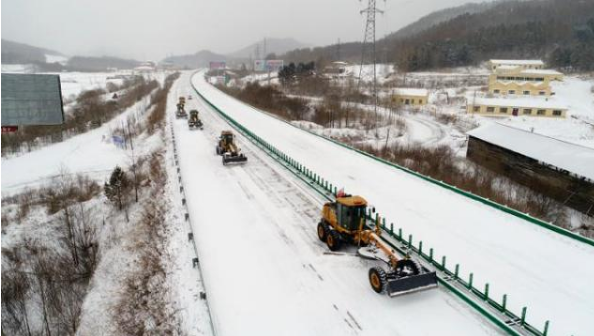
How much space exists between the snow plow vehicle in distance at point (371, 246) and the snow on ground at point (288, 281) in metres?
0.58

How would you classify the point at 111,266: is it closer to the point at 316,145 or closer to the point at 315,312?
the point at 315,312

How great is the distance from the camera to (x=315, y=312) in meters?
11.3

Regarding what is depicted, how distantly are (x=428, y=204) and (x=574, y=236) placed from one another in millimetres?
5903

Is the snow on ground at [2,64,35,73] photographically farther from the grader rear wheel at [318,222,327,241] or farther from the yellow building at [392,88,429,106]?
the grader rear wheel at [318,222,327,241]

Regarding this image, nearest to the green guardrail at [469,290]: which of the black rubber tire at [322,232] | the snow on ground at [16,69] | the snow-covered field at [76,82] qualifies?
the black rubber tire at [322,232]

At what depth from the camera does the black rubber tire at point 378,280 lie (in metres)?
11.5

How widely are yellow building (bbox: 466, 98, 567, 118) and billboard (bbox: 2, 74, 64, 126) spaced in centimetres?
6461

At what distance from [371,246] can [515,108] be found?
61.6m

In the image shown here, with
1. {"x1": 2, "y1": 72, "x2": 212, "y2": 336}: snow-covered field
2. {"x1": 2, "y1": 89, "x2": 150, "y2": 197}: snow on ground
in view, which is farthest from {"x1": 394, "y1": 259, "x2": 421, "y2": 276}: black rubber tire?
{"x1": 2, "y1": 89, "x2": 150, "y2": 197}: snow on ground

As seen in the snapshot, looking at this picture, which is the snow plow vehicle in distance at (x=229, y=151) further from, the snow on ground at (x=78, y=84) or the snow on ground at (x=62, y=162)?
the snow on ground at (x=78, y=84)

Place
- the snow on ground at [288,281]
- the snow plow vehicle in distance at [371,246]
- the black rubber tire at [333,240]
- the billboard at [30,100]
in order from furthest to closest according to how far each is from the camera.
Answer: the black rubber tire at [333,240] → the billboard at [30,100] → the snow plow vehicle in distance at [371,246] → the snow on ground at [288,281]

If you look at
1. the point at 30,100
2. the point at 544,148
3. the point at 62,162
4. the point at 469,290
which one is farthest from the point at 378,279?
the point at 62,162

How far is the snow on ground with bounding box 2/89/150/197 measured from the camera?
129 feet

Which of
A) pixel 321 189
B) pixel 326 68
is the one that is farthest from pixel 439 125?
pixel 326 68
